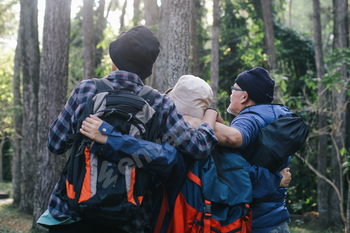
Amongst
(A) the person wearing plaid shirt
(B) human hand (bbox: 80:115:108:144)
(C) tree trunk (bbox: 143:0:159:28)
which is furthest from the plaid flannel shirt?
(C) tree trunk (bbox: 143:0:159:28)

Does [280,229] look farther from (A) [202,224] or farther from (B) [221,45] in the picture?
(B) [221,45]

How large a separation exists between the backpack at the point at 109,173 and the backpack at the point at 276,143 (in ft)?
2.62

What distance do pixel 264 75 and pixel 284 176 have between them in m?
0.79

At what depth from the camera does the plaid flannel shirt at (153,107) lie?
6.13 ft

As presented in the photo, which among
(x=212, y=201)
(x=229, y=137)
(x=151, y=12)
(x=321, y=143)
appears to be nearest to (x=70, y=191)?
(x=212, y=201)

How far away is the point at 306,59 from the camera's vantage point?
15555 millimetres

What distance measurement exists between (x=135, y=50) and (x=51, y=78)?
4753 millimetres

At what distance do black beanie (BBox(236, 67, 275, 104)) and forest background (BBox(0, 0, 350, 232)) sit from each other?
2.53 ft

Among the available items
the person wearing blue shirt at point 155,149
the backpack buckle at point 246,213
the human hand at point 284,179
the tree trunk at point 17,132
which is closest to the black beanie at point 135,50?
the person wearing blue shirt at point 155,149

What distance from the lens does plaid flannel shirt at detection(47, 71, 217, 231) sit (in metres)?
1.87

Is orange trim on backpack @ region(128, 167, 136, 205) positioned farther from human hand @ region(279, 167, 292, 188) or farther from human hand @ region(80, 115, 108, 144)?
human hand @ region(279, 167, 292, 188)

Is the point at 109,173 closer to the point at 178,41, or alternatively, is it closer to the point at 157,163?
the point at 157,163

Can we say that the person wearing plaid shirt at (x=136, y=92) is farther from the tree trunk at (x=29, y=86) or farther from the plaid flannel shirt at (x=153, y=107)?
the tree trunk at (x=29, y=86)

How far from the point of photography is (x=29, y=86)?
29.2 ft
